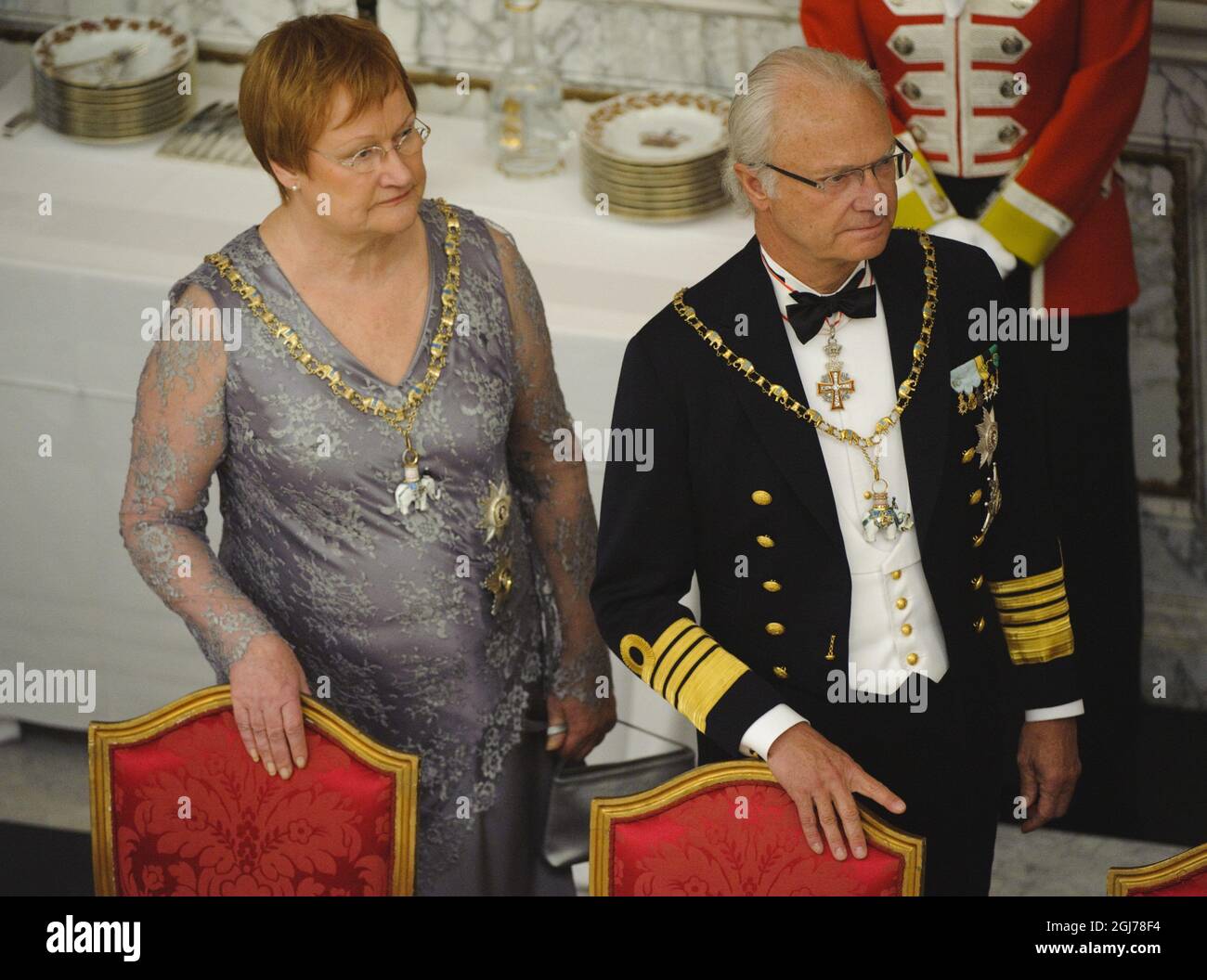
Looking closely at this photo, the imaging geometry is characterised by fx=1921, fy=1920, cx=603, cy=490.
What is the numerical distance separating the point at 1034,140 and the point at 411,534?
1.39 metres

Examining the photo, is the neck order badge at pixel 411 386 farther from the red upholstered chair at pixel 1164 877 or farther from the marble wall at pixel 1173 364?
the marble wall at pixel 1173 364

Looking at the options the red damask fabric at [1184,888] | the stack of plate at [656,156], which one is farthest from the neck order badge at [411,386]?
the stack of plate at [656,156]

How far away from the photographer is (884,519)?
2.33 meters

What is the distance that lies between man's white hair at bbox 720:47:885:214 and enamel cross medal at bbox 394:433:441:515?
0.59 meters

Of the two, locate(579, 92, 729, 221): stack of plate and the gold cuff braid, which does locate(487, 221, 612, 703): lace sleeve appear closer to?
the gold cuff braid

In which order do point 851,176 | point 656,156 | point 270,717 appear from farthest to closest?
point 656,156 < point 270,717 < point 851,176

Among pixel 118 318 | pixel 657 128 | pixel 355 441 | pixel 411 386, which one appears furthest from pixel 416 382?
pixel 657 128

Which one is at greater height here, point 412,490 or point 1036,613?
point 412,490

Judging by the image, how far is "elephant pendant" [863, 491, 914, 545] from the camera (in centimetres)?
233

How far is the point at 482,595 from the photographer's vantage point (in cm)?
266

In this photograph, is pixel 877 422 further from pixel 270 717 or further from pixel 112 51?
pixel 112 51

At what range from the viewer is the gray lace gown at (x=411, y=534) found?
2486 millimetres
